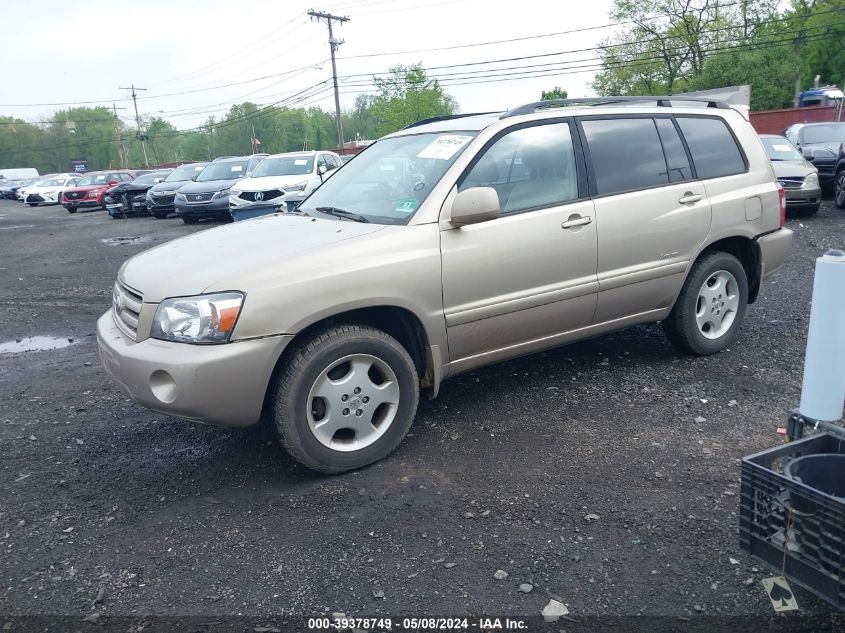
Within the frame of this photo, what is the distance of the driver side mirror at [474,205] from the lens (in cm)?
382

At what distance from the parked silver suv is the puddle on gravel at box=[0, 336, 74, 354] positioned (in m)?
3.00

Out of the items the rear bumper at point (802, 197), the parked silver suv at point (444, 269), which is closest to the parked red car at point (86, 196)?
the rear bumper at point (802, 197)

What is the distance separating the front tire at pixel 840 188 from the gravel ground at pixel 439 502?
918 centimetres

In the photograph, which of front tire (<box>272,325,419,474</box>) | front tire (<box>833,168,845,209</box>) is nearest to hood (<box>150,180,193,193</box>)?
front tire (<box>833,168,845,209</box>)

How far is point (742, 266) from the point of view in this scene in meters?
5.36

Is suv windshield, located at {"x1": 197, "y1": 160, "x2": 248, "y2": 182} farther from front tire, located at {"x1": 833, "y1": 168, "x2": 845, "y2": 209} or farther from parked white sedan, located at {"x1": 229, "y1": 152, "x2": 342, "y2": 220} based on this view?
front tire, located at {"x1": 833, "y1": 168, "x2": 845, "y2": 209}

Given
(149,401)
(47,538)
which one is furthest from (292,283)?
(47,538)

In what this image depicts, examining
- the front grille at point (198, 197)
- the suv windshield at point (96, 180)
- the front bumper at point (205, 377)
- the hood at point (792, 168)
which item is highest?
the suv windshield at point (96, 180)

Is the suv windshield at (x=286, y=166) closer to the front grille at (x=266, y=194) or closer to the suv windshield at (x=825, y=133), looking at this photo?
the front grille at (x=266, y=194)

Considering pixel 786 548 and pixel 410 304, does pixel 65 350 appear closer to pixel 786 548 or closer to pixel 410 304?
pixel 410 304

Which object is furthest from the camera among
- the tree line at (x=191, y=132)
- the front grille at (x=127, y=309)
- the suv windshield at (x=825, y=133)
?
the tree line at (x=191, y=132)

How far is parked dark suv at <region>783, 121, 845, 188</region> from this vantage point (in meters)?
14.4

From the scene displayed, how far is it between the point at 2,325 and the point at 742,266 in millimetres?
7569

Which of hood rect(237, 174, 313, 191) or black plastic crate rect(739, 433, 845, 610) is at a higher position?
hood rect(237, 174, 313, 191)
